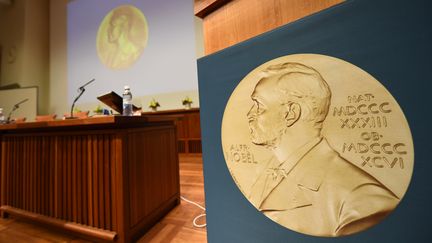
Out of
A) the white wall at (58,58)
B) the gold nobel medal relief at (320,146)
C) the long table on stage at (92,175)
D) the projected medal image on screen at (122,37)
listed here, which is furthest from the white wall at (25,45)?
the gold nobel medal relief at (320,146)

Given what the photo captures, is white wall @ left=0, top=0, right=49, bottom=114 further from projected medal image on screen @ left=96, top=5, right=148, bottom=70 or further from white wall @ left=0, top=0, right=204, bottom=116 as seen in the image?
projected medal image on screen @ left=96, top=5, right=148, bottom=70

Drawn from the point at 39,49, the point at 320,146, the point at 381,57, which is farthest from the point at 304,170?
the point at 39,49

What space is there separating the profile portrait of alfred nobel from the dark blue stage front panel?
0.02 m

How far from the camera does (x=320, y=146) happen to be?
0.40 metres

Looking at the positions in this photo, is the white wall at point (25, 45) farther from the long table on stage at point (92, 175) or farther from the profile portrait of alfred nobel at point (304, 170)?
the profile portrait of alfred nobel at point (304, 170)

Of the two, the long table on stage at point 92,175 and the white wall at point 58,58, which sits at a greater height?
the white wall at point 58,58

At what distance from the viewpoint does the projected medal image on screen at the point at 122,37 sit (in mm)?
3830

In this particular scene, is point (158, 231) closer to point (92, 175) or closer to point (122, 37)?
point (92, 175)

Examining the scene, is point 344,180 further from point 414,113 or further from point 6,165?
point 6,165

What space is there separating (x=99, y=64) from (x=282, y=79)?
4.91 metres

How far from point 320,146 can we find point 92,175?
952mm

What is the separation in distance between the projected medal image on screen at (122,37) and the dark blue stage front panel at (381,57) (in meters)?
3.97

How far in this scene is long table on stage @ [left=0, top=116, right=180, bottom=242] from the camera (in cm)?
82

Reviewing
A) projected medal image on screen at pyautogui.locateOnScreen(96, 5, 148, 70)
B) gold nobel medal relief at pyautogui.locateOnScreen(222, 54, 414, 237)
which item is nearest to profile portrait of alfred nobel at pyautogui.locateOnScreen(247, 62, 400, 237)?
gold nobel medal relief at pyautogui.locateOnScreen(222, 54, 414, 237)
